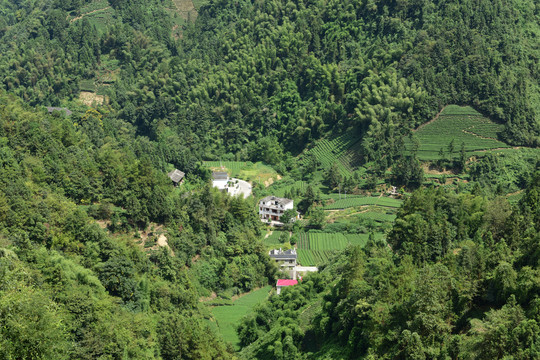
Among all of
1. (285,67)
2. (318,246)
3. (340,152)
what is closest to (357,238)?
(318,246)

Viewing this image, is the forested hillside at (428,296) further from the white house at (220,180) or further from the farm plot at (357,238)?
the white house at (220,180)

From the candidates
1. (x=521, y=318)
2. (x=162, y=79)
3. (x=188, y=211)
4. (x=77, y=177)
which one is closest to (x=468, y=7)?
(x=162, y=79)

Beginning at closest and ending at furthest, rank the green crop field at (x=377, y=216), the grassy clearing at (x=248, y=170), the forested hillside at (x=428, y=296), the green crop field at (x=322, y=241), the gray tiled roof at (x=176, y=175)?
the forested hillside at (x=428, y=296)
the green crop field at (x=322, y=241)
the green crop field at (x=377, y=216)
the gray tiled roof at (x=176, y=175)
the grassy clearing at (x=248, y=170)

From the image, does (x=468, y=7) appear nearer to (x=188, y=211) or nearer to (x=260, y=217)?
(x=260, y=217)

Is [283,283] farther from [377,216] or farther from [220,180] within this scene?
[220,180]

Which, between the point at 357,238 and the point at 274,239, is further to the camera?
the point at 274,239

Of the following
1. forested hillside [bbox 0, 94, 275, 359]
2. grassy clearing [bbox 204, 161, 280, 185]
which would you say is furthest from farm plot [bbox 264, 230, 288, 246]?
grassy clearing [bbox 204, 161, 280, 185]

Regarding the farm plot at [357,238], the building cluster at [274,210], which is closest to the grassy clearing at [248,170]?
the building cluster at [274,210]
